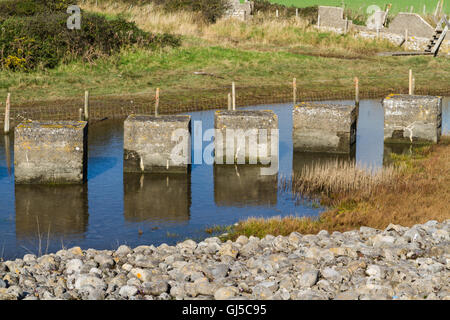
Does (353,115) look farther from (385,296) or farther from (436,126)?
(385,296)

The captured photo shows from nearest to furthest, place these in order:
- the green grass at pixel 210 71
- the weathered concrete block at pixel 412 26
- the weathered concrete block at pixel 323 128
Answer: the weathered concrete block at pixel 323 128
the green grass at pixel 210 71
the weathered concrete block at pixel 412 26

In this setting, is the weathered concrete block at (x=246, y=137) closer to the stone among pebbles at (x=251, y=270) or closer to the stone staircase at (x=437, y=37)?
the stone among pebbles at (x=251, y=270)

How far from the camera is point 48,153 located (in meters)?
18.1

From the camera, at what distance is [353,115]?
72.8 feet

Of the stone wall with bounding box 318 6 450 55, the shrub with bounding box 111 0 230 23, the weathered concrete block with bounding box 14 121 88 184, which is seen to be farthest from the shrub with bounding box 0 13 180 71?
the weathered concrete block with bounding box 14 121 88 184

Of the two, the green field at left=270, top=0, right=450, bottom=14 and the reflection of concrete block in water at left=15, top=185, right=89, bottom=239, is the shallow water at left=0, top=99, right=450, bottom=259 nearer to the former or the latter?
the reflection of concrete block in water at left=15, top=185, right=89, bottom=239

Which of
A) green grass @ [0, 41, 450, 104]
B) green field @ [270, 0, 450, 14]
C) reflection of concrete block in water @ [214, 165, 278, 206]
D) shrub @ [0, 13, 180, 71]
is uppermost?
green field @ [270, 0, 450, 14]

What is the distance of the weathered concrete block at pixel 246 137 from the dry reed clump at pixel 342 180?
148cm

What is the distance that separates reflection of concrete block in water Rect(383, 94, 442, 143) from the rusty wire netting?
8.60 meters

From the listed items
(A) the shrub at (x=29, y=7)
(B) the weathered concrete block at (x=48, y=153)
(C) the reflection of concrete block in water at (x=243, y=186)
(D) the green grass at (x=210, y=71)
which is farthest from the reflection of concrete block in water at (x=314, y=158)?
(A) the shrub at (x=29, y=7)

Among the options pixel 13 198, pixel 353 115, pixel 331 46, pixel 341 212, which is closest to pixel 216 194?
pixel 341 212

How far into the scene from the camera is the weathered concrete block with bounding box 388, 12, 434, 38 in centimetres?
4712

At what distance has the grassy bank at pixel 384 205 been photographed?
1463cm

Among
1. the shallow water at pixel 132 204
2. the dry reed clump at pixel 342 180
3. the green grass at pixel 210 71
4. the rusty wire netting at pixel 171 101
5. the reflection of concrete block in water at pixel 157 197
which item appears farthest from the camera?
the green grass at pixel 210 71
